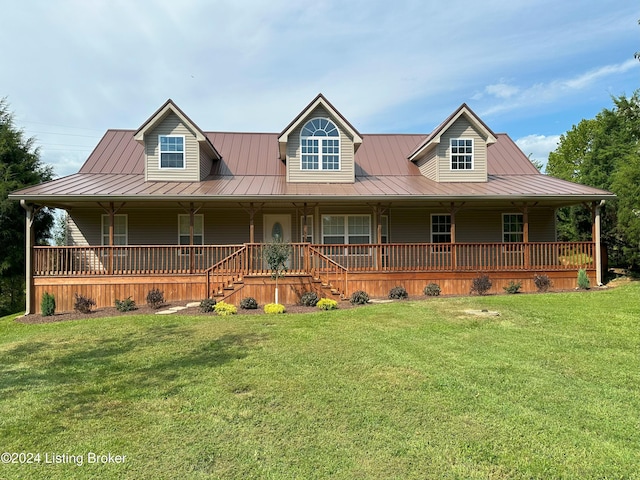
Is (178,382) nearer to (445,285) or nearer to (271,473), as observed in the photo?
(271,473)

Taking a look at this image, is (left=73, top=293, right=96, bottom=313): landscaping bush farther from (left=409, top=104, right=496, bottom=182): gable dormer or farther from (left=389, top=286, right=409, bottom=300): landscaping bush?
(left=409, top=104, right=496, bottom=182): gable dormer

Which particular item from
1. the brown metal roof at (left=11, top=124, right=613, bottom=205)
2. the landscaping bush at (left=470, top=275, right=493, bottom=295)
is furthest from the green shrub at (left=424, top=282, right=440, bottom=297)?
the brown metal roof at (left=11, top=124, right=613, bottom=205)

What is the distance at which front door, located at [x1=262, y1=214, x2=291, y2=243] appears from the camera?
643 inches

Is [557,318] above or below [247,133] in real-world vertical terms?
below

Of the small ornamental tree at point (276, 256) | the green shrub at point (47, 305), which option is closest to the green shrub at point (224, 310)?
the small ornamental tree at point (276, 256)

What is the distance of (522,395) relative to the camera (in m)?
4.61

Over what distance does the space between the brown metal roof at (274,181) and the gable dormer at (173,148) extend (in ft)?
1.74

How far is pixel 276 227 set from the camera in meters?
16.4

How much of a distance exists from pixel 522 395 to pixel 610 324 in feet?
15.7

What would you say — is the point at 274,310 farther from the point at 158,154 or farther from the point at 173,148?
the point at 158,154

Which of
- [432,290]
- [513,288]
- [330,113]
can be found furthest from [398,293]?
[330,113]

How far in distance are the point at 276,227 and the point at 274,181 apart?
1.93 metres

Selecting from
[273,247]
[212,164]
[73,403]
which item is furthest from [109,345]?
[212,164]

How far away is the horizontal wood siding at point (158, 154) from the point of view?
15.2 meters
